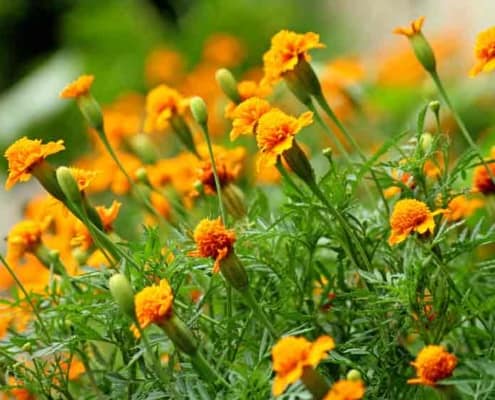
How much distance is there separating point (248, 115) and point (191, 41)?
8.10 ft

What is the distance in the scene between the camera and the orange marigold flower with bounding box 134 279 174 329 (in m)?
0.70

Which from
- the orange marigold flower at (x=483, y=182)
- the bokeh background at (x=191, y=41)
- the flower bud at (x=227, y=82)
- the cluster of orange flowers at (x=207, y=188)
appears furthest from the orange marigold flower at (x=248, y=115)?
the bokeh background at (x=191, y=41)

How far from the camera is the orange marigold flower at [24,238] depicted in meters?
0.98

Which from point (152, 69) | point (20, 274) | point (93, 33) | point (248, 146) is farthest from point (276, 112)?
point (93, 33)

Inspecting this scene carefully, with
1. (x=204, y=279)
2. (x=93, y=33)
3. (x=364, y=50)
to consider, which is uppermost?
(x=93, y=33)

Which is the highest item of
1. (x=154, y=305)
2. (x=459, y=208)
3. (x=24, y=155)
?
(x=24, y=155)

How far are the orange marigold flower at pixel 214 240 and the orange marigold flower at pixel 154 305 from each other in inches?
1.9

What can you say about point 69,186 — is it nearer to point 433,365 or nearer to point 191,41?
point 433,365

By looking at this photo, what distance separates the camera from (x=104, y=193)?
7.39 ft

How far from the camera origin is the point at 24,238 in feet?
3.20

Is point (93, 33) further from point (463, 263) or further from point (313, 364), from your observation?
point (313, 364)

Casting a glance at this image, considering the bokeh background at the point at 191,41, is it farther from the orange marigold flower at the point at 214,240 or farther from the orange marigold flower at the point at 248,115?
the orange marigold flower at the point at 214,240

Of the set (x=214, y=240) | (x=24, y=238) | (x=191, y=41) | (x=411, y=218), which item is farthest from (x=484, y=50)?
(x=191, y=41)

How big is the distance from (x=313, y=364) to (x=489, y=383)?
0.14 meters
